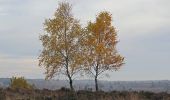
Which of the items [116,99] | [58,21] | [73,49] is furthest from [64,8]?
[116,99]

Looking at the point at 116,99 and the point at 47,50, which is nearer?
the point at 116,99

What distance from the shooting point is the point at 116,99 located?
2050 cm

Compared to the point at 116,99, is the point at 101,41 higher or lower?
higher

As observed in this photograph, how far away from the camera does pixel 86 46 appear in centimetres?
4559

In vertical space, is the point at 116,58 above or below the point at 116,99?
above

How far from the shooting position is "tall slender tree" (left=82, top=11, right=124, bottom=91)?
44812 mm

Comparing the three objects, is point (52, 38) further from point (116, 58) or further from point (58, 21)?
point (116, 58)

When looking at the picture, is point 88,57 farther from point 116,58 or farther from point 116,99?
point 116,99

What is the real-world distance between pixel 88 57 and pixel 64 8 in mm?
5956

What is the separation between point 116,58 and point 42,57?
25.8 ft

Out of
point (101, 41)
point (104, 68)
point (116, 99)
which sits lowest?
point (116, 99)

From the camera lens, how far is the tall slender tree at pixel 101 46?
147ft

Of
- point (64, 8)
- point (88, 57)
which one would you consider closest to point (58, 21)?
point (64, 8)

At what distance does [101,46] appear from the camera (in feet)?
148
